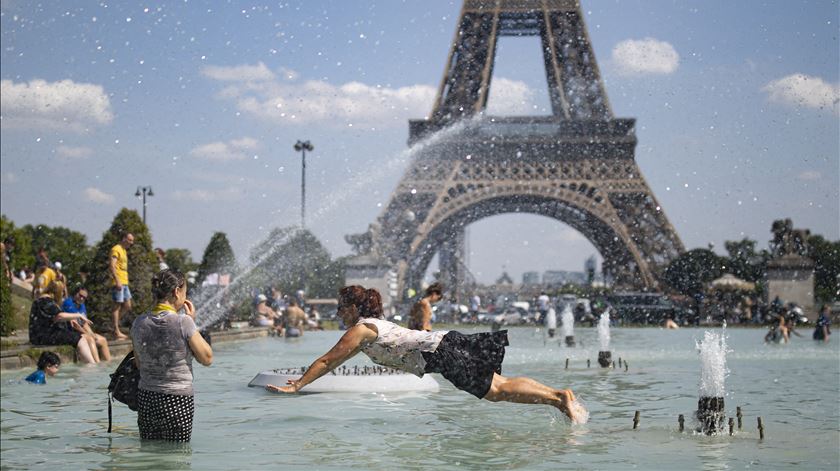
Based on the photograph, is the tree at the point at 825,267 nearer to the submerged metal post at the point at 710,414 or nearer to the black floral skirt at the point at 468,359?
the submerged metal post at the point at 710,414

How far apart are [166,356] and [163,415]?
497mm

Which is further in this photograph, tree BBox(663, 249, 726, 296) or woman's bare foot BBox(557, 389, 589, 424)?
tree BBox(663, 249, 726, 296)

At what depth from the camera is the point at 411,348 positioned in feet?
25.5

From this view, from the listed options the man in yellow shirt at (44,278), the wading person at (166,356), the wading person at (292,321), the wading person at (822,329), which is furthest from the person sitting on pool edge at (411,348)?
the wading person at (292,321)

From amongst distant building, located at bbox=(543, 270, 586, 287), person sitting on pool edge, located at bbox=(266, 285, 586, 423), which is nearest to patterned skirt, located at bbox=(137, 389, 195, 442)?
person sitting on pool edge, located at bbox=(266, 285, 586, 423)

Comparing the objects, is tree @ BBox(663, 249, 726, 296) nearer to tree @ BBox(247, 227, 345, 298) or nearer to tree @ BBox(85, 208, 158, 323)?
tree @ BBox(247, 227, 345, 298)

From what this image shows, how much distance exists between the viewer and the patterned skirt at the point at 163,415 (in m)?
7.49

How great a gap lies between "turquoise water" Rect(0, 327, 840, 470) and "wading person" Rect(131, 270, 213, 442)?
29 centimetres

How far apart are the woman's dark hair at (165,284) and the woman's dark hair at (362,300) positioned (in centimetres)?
111

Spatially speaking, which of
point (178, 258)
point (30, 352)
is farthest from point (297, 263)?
point (30, 352)

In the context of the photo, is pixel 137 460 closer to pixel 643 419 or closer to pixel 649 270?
pixel 643 419

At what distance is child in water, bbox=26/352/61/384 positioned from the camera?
13.2 meters

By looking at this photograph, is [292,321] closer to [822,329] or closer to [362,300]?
[822,329]

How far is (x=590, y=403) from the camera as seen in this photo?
11.9 meters
